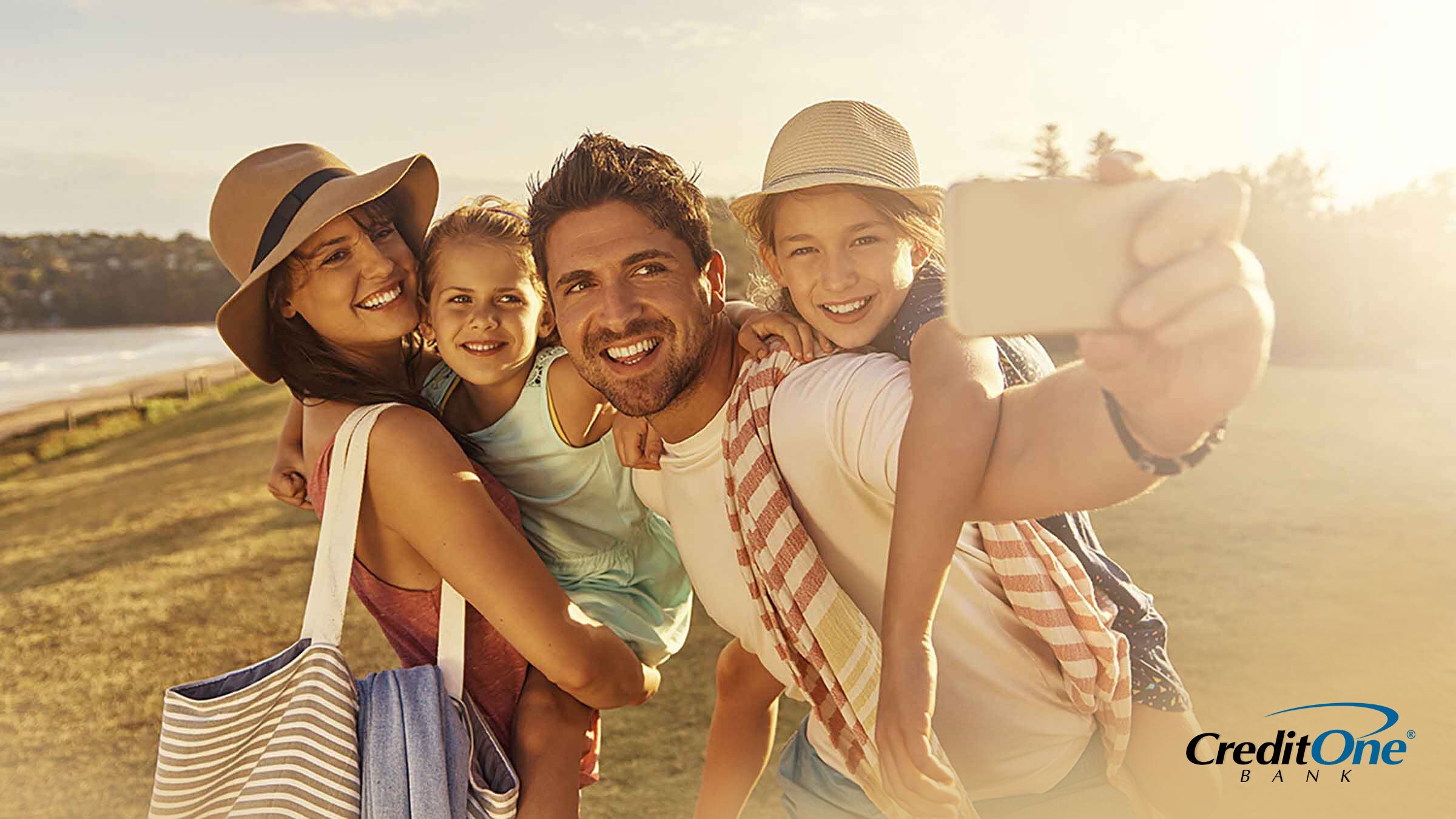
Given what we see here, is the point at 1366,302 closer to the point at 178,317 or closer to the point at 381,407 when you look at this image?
the point at 381,407

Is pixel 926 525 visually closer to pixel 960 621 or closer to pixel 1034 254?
pixel 960 621

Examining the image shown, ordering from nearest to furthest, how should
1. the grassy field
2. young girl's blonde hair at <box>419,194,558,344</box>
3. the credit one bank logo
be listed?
young girl's blonde hair at <box>419,194,558,344</box>
the credit one bank logo
the grassy field

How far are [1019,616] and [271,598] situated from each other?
7024 mm

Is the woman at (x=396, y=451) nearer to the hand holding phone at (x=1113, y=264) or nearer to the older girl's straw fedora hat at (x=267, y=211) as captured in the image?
the older girl's straw fedora hat at (x=267, y=211)

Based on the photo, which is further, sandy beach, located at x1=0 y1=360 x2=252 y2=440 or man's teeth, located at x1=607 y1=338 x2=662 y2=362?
sandy beach, located at x1=0 y1=360 x2=252 y2=440

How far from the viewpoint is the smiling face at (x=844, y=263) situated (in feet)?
6.72

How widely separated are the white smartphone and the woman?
1.23 m

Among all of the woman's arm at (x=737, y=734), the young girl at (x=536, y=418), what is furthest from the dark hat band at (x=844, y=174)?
the woman's arm at (x=737, y=734)

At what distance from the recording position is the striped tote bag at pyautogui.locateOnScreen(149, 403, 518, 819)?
69.7 inches

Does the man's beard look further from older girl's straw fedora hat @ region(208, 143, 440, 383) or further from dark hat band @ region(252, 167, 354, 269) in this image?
dark hat band @ region(252, 167, 354, 269)

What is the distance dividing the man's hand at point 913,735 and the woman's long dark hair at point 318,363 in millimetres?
1049

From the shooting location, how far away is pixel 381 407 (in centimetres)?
197

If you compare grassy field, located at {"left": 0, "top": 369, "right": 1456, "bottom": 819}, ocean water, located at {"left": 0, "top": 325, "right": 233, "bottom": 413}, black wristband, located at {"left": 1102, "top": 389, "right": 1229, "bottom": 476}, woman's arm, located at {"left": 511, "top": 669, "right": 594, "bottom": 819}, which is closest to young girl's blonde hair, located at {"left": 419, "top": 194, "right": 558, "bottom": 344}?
woman's arm, located at {"left": 511, "top": 669, "right": 594, "bottom": 819}

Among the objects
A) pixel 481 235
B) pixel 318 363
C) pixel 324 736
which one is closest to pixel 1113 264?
pixel 324 736
